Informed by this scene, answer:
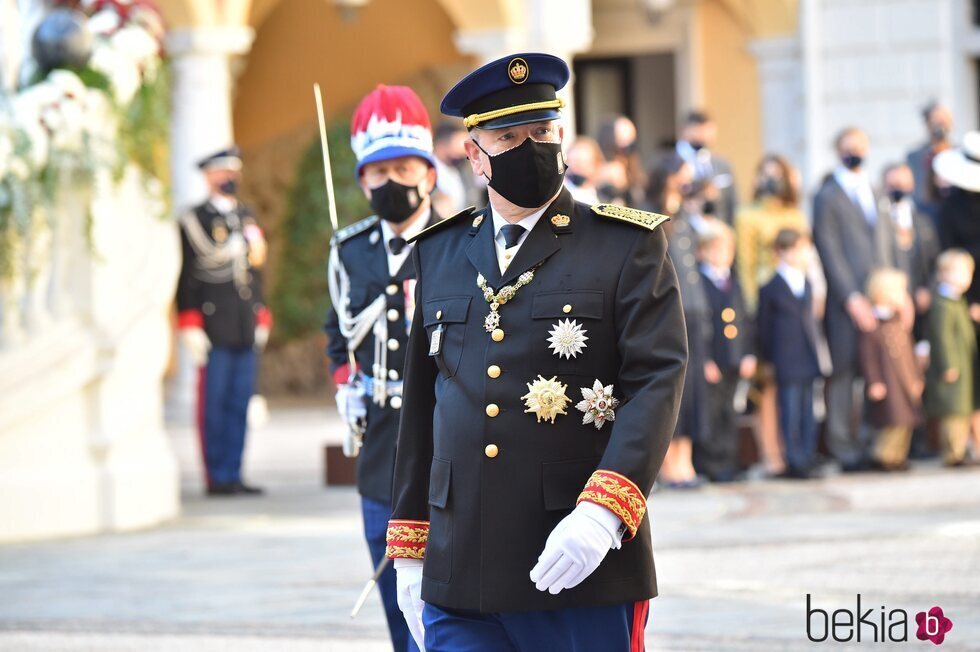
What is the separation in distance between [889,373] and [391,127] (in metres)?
6.61

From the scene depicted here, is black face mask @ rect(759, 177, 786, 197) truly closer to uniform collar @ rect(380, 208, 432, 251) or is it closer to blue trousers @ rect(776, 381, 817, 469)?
blue trousers @ rect(776, 381, 817, 469)

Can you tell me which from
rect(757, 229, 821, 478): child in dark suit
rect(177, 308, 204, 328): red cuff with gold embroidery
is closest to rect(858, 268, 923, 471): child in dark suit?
rect(757, 229, 821, 478): child in dark suit

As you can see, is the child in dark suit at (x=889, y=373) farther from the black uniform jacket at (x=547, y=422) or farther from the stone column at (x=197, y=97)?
the black uniform jacket at (x=547, y=422)

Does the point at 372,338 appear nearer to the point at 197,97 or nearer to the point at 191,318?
the point at 191,318

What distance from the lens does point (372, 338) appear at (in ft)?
17.5

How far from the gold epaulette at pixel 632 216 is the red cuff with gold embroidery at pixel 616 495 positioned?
21.0 inches

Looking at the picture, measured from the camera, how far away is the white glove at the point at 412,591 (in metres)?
3.99

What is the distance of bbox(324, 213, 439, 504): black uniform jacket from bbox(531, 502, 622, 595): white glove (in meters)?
1.56

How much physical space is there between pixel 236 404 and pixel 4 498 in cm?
222

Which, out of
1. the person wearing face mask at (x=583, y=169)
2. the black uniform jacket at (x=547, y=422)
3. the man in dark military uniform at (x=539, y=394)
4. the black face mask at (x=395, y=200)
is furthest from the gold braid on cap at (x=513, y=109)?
the person wearing face mask at (x=583, y=169)

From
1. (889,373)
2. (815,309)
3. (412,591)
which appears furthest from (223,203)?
(412,591)

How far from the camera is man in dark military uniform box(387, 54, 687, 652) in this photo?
365 centimetres

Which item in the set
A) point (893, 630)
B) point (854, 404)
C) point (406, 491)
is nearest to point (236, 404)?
point (854, 404)

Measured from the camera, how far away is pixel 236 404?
36.5 ft
